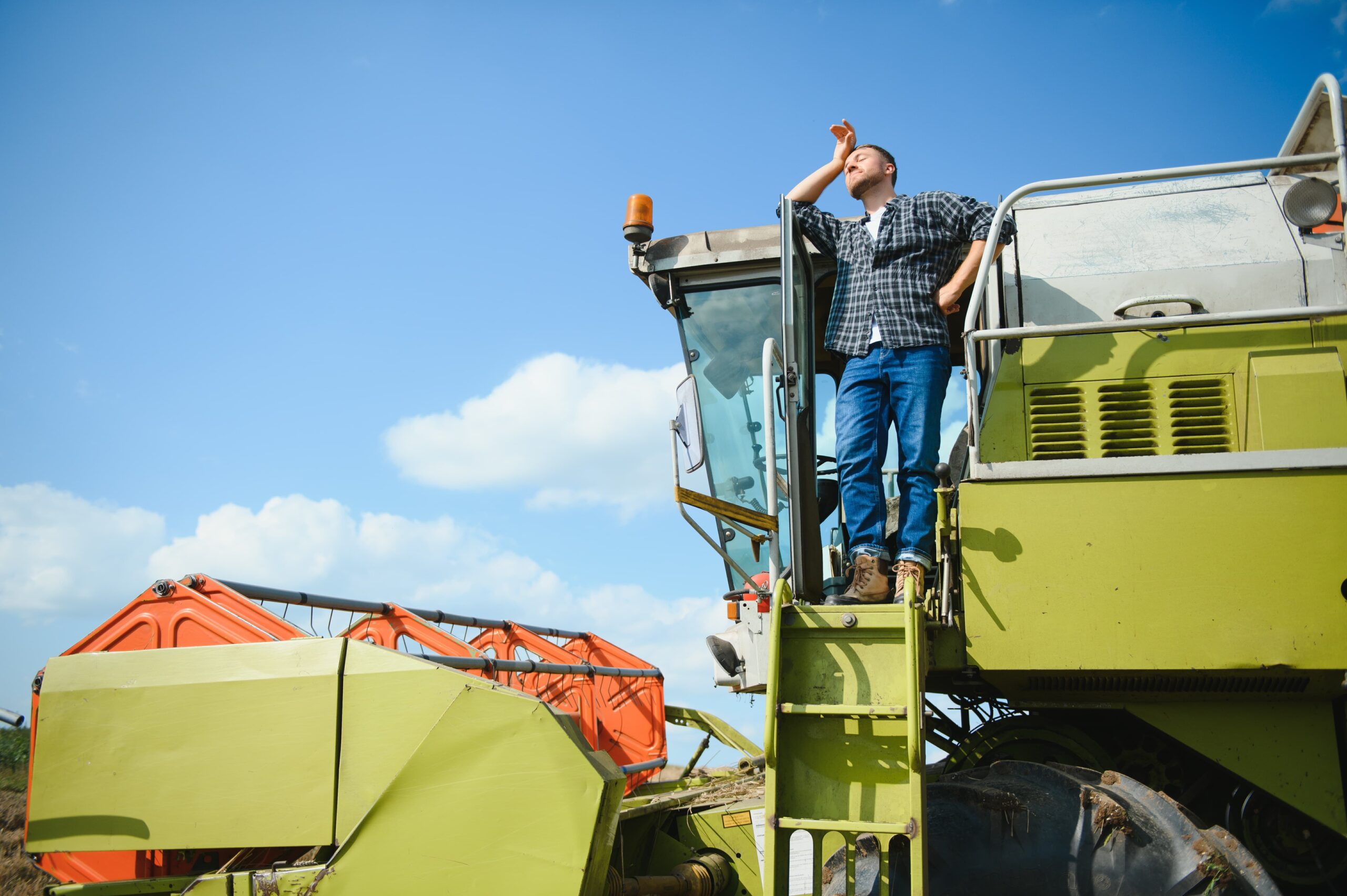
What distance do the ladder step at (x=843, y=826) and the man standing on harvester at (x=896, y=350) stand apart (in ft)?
3.74

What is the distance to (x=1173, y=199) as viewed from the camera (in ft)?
16.0

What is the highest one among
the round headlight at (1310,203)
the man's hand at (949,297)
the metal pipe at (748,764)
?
the round headlight at (1310,203)

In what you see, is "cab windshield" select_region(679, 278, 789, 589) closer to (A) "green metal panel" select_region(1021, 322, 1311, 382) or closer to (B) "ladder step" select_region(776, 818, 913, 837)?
(A) "green metal panel" select_region(1021, 322, 1311, 382)

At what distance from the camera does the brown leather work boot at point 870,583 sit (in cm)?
425

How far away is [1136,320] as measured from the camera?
13.1 feet

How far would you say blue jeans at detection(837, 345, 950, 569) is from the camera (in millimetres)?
4363

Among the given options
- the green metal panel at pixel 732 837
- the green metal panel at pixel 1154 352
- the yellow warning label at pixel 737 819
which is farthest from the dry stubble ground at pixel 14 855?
the green metal panel at pixel 1154 352

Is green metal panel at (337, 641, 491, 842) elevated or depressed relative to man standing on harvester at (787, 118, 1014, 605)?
depressed

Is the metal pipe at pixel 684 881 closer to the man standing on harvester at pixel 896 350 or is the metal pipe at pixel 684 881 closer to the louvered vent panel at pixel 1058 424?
the man standing on harvester at pixel 896 350

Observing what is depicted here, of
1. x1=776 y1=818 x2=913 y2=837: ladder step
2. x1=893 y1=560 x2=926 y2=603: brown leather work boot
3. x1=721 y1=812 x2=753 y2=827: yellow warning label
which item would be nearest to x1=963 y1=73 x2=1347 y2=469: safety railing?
x1=893 y1=560 x2=926 y2=603: brown leather work boot

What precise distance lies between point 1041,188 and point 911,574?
1.75 meters

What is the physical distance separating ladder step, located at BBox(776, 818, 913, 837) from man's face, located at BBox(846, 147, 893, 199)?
3.04 m

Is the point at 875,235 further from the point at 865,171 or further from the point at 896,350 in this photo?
the point at 896,350

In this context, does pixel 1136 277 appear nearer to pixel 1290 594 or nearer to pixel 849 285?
pixel 849 285
